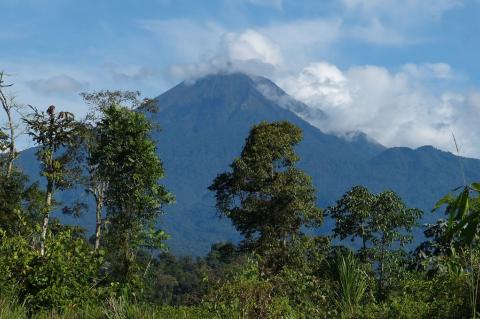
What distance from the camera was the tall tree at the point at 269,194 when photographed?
3022 centimetres

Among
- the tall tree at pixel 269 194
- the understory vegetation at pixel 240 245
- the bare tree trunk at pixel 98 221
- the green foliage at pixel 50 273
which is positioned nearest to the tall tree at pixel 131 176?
the understory vegetation at pixel 240 245

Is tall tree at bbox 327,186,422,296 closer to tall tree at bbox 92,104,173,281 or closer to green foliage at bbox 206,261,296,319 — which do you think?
tall tree at bbox 92,104,173,281

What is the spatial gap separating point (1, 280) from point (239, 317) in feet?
14.0

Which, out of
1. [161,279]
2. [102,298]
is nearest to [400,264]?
[102,298]

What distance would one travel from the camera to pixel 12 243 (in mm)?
10875

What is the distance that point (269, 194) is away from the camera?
30.7 m

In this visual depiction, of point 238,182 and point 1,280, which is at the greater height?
point 238,182

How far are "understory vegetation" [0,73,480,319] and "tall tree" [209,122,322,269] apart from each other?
7 cm

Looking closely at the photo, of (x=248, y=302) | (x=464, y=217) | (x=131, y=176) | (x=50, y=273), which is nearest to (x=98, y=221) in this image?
(x=131, y=176)

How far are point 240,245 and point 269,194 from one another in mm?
2887

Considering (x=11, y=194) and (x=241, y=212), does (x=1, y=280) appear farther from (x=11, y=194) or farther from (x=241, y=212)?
(x=11, y=194)

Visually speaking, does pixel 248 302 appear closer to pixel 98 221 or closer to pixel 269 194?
pixel 269 194

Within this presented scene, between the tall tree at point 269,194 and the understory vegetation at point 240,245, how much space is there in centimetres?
7

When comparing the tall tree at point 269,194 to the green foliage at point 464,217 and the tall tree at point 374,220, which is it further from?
the green foliage at point 464,217
